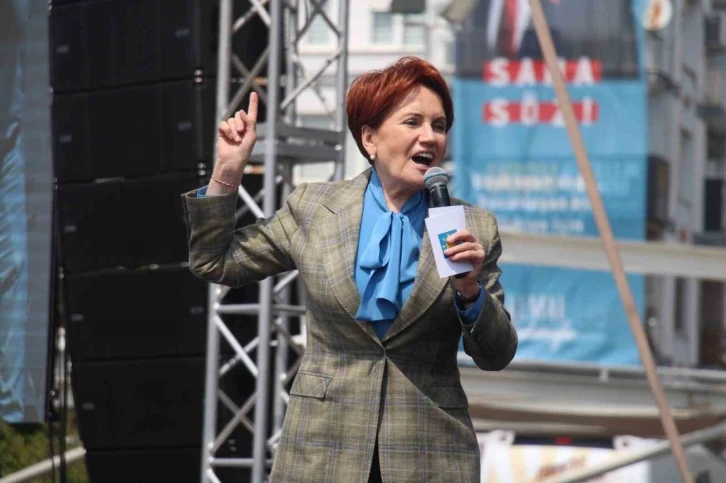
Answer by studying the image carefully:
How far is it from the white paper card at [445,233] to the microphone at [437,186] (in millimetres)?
50

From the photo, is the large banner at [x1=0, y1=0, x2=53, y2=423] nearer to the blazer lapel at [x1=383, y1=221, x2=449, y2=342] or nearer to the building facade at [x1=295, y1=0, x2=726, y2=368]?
the blazer lapel at [x1=383, y1=221, x2=449, y2=342]

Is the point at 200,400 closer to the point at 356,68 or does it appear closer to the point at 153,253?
the point at 153,253

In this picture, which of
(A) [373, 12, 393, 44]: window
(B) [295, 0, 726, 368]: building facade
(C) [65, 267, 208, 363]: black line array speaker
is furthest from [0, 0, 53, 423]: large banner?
(A) [373, 12, 393, 44]: window

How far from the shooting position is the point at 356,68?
39.2ft

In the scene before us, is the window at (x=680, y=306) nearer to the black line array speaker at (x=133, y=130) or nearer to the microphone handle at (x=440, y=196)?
the black line array speaker at (x=133, y=130)

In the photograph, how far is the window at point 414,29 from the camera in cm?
875

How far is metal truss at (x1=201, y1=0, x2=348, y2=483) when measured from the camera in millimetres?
4395

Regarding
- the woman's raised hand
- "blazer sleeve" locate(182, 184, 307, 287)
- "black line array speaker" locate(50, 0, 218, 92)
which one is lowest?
"blazer sleeve" locate(182, 184, 307, 287)

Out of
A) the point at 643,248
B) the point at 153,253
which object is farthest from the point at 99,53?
the point at 643,248

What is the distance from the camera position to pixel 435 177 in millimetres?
1803

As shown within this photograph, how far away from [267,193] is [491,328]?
2649 millimetres

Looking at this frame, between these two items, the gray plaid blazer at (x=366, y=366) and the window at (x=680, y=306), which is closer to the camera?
the gray plaid blazer at (x=366, y=366)

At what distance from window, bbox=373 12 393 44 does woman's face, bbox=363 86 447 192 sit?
7980 millimetres

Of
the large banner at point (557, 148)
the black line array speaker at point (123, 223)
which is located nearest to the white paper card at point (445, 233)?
the black line array speaker at point (123, 223)
